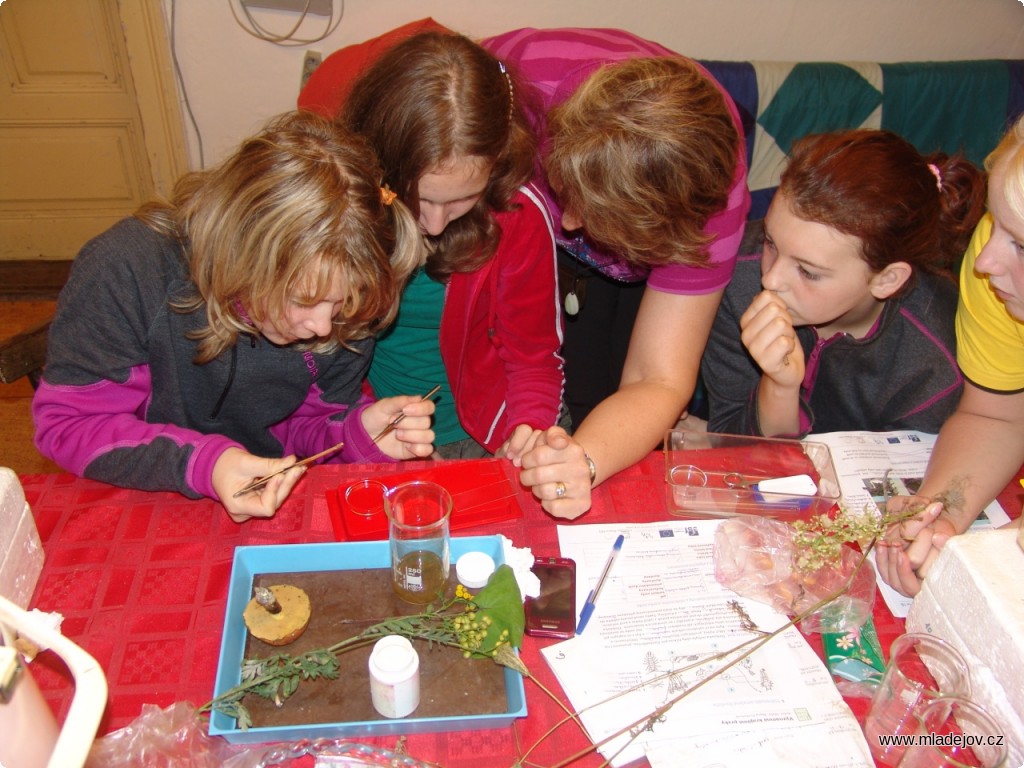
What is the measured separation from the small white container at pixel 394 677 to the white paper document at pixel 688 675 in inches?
7.7

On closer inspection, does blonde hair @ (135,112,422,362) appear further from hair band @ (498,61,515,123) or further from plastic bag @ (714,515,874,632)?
plastic bag @ (714,515,874,632)

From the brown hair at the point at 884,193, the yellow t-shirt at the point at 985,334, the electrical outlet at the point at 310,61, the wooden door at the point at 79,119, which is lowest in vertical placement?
the wooden door at the point at 79,119

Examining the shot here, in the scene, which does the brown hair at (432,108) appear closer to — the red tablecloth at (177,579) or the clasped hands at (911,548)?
the red tablecloth at (177,579)

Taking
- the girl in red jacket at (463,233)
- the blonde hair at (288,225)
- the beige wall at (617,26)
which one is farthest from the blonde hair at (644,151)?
the beige wall at (617,26)

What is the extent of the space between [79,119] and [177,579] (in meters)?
2.49

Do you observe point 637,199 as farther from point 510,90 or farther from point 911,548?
point 911,548

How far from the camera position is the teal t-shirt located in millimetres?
1562

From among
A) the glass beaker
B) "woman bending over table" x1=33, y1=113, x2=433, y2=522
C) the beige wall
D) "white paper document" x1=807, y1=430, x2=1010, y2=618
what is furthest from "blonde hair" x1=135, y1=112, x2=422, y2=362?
the beige wall

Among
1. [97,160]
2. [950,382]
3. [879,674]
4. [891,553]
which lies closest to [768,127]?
[950,382]

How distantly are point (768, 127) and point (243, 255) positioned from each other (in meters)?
2.07

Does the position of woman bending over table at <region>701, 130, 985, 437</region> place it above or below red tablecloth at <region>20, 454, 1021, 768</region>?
above

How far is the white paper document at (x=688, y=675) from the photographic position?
3.15ft

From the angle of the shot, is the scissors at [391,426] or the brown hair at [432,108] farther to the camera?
the scissors at [391,426]

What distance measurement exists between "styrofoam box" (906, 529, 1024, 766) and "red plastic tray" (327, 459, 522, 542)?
0.59 metres
